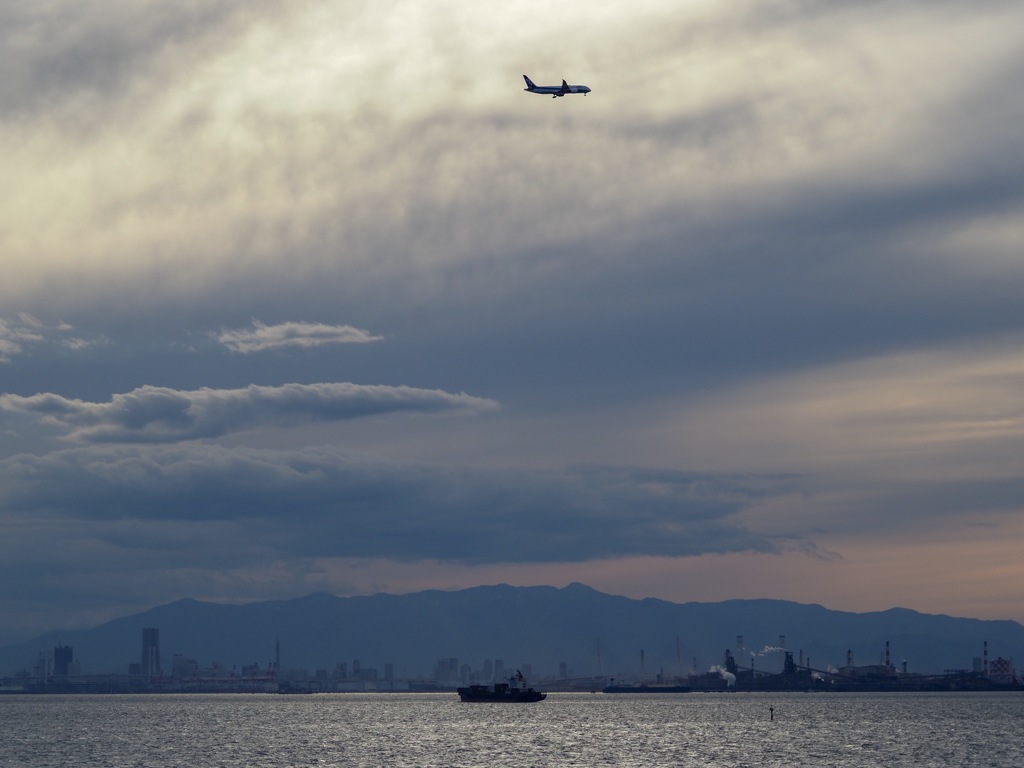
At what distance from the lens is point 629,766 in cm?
19100

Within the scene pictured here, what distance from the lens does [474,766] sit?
190 metres

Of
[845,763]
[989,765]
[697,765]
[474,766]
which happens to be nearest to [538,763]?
[474,766]

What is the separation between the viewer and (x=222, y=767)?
19500cm

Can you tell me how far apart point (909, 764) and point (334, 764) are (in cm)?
8593

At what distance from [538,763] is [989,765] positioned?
67.4m

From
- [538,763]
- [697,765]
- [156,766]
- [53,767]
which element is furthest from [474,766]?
[53,767]

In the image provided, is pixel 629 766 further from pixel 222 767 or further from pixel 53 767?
pixel 53 767

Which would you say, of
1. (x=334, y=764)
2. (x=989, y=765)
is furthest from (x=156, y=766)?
(x=989, y=765)

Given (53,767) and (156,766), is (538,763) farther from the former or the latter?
(53,767)

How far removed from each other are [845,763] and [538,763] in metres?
46.2

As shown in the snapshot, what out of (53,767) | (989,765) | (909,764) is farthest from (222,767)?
(989,765)

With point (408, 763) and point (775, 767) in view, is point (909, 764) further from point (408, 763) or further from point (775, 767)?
point (408, 763)

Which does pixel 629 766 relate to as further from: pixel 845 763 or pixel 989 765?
pixel 989 765

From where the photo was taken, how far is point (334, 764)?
19800 centimetres
